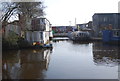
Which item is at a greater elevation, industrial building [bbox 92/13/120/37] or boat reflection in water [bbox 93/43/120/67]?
industrial building [bbox 92/13/120/37]

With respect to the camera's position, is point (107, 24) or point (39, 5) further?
point (107, 24)

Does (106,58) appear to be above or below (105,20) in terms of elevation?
below

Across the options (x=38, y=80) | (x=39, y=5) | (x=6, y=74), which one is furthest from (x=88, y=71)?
(x=39, y=5)

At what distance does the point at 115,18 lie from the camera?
169 feet

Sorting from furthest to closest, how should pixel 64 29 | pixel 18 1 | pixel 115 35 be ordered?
pixel 64 29, pixel 115 35, pixel 18 1

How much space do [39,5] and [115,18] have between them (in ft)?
93.8

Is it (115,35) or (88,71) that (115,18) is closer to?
(115,35)

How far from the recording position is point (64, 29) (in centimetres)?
8981

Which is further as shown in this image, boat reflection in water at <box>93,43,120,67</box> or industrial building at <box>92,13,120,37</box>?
industrial building at <box>92,13,120,37</box>

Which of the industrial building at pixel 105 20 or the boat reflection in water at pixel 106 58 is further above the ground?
the industrial building at pixel 105 20

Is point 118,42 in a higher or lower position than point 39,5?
lower

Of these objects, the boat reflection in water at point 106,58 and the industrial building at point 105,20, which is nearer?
the boat reflection in water at point 106,58

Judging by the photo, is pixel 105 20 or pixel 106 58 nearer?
pixel 106 58

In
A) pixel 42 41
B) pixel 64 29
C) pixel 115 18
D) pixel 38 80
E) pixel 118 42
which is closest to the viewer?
pixel 38 80
